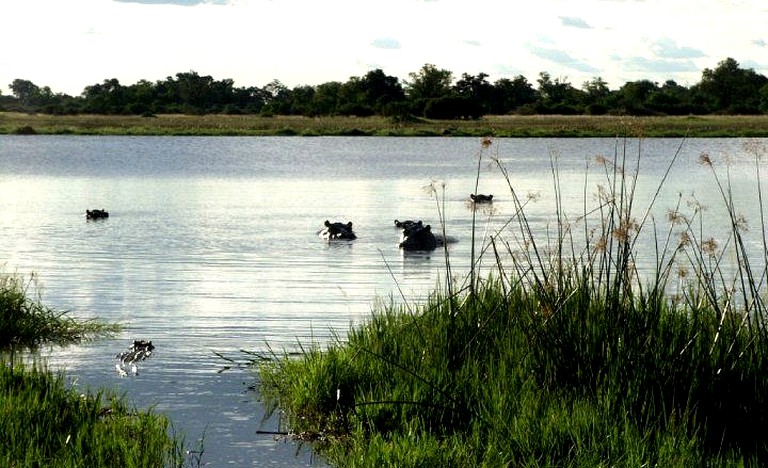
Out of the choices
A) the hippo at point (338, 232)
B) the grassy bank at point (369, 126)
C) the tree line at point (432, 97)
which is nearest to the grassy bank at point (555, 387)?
the hippo at point (338, 232)


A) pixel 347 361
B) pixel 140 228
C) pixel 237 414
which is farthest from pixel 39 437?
pixel 140 228

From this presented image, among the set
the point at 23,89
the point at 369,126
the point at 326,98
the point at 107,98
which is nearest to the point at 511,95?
the point at 326,98

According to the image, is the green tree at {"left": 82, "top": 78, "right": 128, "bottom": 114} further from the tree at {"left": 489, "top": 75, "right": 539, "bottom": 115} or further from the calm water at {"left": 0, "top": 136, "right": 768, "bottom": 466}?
the calm water at {"left": 0, "top": 136, "right": 768, "bottom": 466}

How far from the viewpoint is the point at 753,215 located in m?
26.5

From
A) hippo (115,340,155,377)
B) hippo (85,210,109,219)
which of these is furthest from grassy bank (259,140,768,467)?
hippo (85,210,109,219)

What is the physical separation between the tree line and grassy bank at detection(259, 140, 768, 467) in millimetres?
88102

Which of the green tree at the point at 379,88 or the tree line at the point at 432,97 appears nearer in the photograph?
the tree line at the point at 432,97

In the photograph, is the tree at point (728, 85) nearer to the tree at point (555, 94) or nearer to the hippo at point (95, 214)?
the tree at point (555, 94)

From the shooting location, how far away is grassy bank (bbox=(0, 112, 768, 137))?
79.6 m

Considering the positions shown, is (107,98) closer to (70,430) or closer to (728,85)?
(728,85)

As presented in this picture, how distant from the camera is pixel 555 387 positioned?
7.60 m

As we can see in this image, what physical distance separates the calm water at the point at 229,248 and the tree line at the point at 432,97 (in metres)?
47.4

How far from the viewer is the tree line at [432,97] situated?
339 feet

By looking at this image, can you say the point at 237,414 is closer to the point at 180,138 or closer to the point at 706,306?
the point at 706,306
